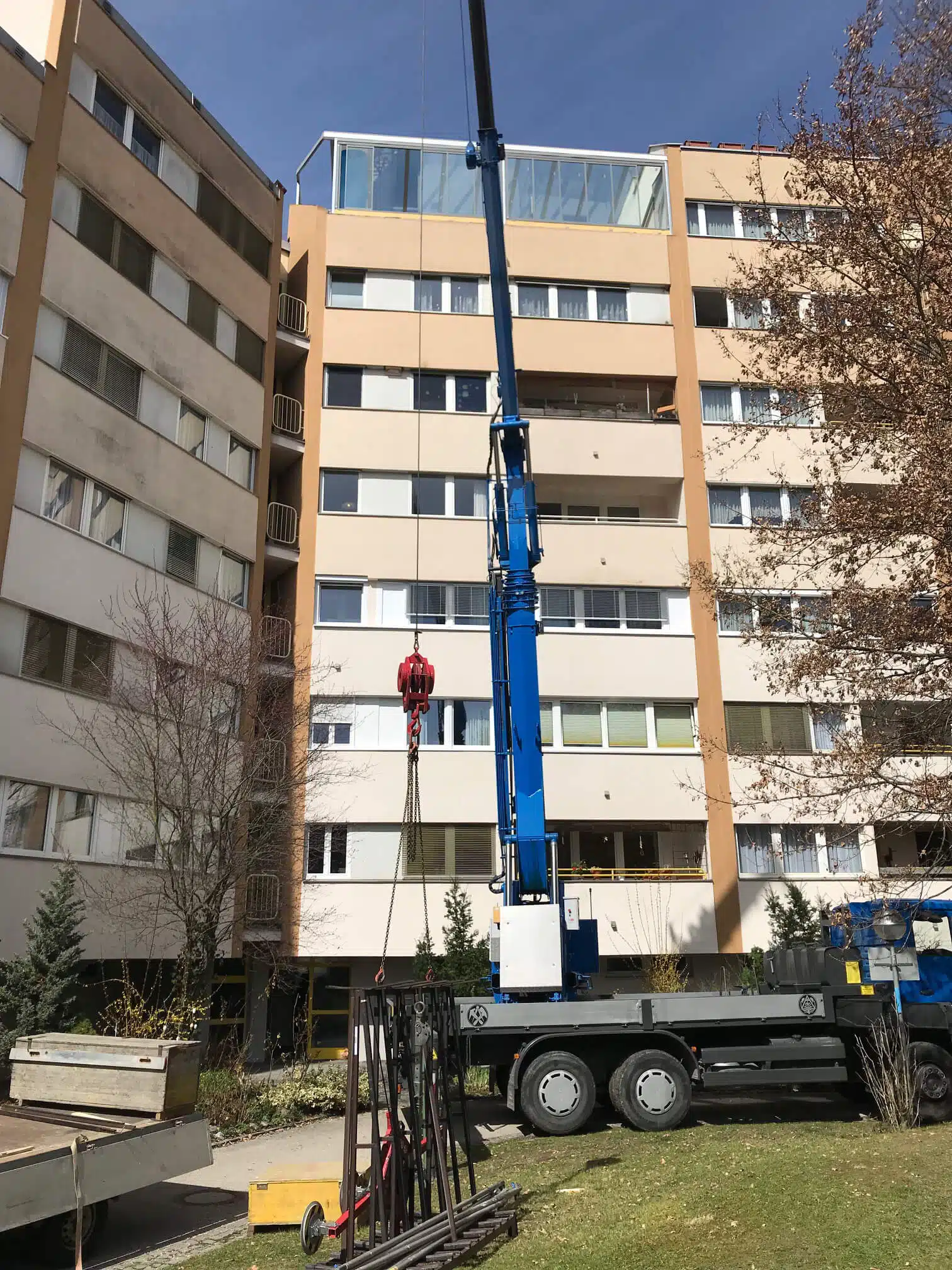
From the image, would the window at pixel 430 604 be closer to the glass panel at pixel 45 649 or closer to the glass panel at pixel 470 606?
the glass panel at pixel 470 606

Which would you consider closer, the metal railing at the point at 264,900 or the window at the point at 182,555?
the metal railing at the point at 264,900

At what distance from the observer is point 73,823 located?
65.4ft

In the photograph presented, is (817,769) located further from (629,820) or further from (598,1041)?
(629,820)

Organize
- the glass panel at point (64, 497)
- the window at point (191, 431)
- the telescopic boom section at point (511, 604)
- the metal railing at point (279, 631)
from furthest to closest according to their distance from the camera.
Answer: the metal railing at point (279, 631), the window at point (191, 431), the glass panel at point (64, 497), the telescopic boom section at point (511, 604)

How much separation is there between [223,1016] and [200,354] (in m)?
15.8

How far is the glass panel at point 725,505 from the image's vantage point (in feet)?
95.6

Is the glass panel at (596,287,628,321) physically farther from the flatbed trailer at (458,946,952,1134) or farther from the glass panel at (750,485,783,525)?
the flatbed trailer at (458,946,952,1134)

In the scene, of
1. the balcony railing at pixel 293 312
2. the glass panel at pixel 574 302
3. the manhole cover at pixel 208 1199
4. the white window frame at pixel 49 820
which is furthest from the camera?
the glass panel at pixel 574 302

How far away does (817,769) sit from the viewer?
13602 mm

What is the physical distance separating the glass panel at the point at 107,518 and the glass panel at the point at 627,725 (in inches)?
499

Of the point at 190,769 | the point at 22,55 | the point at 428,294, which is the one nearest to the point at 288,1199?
the point at 190,769

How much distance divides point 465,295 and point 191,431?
955 cm

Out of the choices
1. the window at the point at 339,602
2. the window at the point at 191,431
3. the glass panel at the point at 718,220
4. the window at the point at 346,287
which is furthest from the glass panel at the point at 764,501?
the window at the point at 191,431

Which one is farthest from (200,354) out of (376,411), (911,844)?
(911,844)
